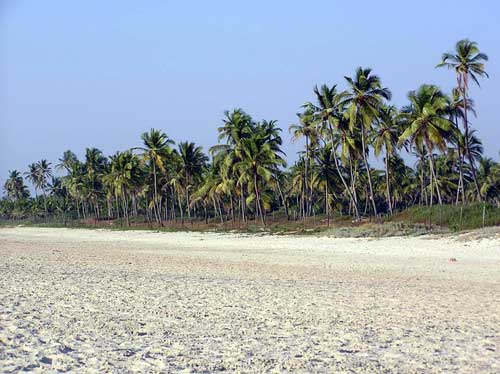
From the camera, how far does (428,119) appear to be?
38031mm

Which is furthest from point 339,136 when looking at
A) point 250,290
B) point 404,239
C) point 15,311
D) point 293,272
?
point 15,311

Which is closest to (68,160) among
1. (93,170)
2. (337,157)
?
(93,170)

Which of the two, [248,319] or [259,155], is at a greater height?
[259,155]

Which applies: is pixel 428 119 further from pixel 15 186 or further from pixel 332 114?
pixel 15 186

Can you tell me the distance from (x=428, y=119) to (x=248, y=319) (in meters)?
32.2

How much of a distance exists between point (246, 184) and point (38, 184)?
5964 centimetres

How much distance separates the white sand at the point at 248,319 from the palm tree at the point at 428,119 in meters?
23.0

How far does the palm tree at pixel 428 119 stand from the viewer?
37.8 meters

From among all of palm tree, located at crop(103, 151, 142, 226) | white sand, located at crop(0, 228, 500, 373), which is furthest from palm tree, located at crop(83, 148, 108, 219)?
white sand, located at crop(0, 228, 500, 373)

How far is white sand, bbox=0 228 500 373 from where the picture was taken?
643 cm

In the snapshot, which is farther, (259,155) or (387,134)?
(259,155)

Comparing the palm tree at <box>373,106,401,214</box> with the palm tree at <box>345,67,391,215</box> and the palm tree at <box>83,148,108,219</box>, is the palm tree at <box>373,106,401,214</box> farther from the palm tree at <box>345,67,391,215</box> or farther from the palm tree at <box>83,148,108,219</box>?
the palm tree at <box>83,148,108,219</box>

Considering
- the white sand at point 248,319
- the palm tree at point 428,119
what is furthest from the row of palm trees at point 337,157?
the white sand at point 248,319

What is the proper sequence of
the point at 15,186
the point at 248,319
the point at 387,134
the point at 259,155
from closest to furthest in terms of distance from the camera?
the point at 248,319 < the point at 387,134 < the point at 259,155 < the point at 15,186
